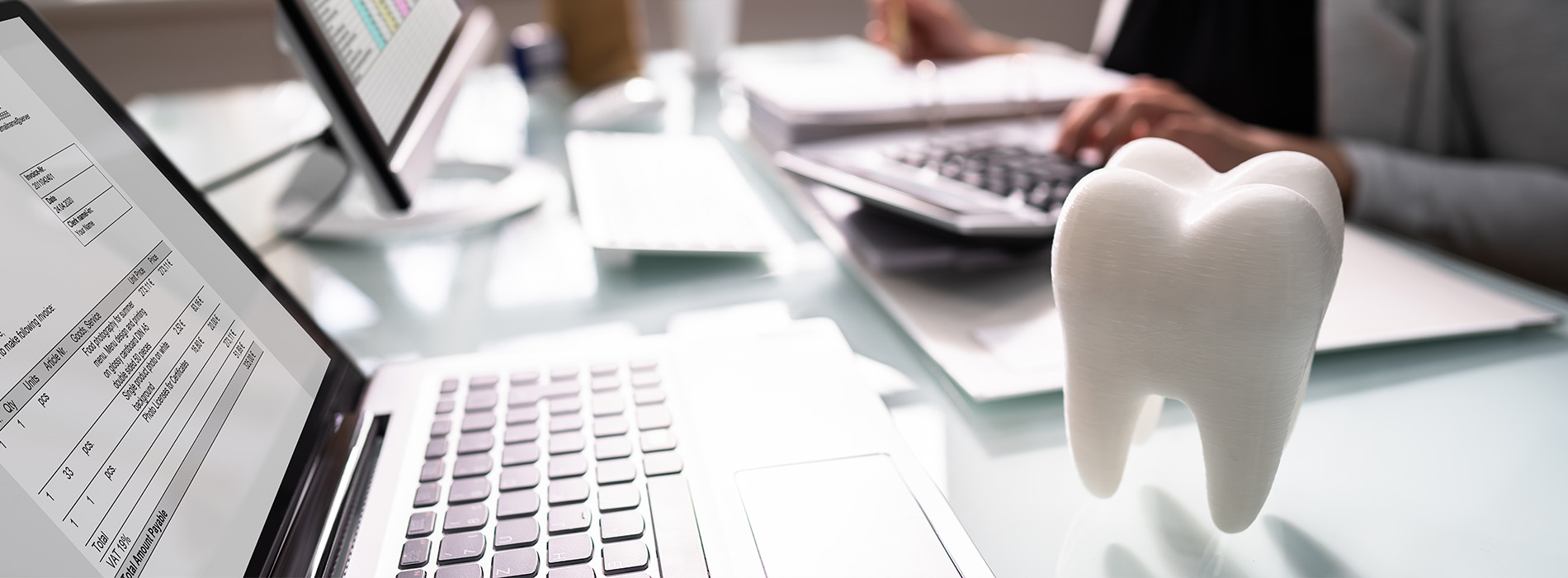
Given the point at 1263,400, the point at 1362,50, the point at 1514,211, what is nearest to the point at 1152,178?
the point at 1263,400

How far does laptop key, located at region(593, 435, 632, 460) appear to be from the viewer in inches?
11.7

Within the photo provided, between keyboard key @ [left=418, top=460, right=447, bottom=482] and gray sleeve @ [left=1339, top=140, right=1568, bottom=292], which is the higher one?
keyboard key @ [left=418, top=460, right=447, bottom=482]

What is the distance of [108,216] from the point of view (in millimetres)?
246

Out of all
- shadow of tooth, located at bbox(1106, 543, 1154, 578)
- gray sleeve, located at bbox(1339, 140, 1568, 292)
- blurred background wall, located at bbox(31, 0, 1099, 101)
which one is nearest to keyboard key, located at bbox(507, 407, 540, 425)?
shadow of tooth, located at bbox(1106, 543, 1154, 578)

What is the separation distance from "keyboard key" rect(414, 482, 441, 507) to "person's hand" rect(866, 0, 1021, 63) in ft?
2.76

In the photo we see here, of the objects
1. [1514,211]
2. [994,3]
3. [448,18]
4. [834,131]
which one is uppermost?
[448,18]

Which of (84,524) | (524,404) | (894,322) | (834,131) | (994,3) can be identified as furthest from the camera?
(994,3)

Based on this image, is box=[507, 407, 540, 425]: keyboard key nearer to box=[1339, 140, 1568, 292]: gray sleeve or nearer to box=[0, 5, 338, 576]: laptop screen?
box=[0, 5, 338, 576]: laptop screen

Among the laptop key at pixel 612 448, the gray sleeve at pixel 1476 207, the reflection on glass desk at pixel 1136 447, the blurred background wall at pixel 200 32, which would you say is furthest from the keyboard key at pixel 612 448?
the blurred background wall at pixel 200 32

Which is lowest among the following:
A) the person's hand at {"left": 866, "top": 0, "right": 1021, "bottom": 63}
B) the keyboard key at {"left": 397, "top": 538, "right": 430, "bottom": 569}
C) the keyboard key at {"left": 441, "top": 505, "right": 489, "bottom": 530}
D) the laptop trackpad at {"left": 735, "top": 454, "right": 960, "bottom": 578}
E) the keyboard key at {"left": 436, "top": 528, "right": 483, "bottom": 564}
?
the person's hand at {"left": 866, "top": 0, "right": 1021, "bottom": 63}

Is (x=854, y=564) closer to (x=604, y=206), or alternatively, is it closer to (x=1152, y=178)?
(x=1152, y=178)

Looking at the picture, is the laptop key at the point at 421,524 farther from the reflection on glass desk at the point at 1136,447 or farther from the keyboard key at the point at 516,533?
the reflection on glass desk at the point at 1136,447

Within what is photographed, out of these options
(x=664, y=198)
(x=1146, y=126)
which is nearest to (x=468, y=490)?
(x=664, y=198)

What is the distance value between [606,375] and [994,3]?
6.61 feet
